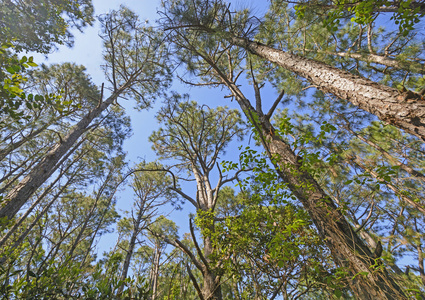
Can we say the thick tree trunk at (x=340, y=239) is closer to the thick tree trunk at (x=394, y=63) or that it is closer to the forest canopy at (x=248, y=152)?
the forest canopy at (x=248, y=152)

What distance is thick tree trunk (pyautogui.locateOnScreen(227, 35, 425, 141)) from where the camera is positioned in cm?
150

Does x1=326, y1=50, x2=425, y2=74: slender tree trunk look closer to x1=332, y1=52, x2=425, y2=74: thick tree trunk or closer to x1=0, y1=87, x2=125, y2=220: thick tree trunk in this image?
x1=332, y1=52, x2=425, y2=74: thick tree trunk

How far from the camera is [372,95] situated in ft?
5.98

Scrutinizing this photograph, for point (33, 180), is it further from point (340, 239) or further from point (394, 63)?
point (394, 63)

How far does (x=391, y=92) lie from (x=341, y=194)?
658cm

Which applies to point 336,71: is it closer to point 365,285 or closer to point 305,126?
point 365,285

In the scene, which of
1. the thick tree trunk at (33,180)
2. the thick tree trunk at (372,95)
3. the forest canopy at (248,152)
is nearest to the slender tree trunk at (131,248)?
the forest canopy at (248,152)

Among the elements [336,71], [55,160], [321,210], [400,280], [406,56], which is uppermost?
[406,56]

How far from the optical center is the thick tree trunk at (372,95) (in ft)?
4.91

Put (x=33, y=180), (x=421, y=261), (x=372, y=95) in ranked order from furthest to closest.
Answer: (x=421, y=261) → (x=33, y=180) → (x=372, y=95)

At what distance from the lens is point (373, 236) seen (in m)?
6.55

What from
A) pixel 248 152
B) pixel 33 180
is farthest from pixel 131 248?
pixel 248 152

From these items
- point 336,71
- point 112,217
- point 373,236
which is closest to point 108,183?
point 112,217

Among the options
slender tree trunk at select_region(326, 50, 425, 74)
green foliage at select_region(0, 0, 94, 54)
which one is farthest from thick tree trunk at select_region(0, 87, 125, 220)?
slender tree trunk at select_region(326, 50, 425, 74)
